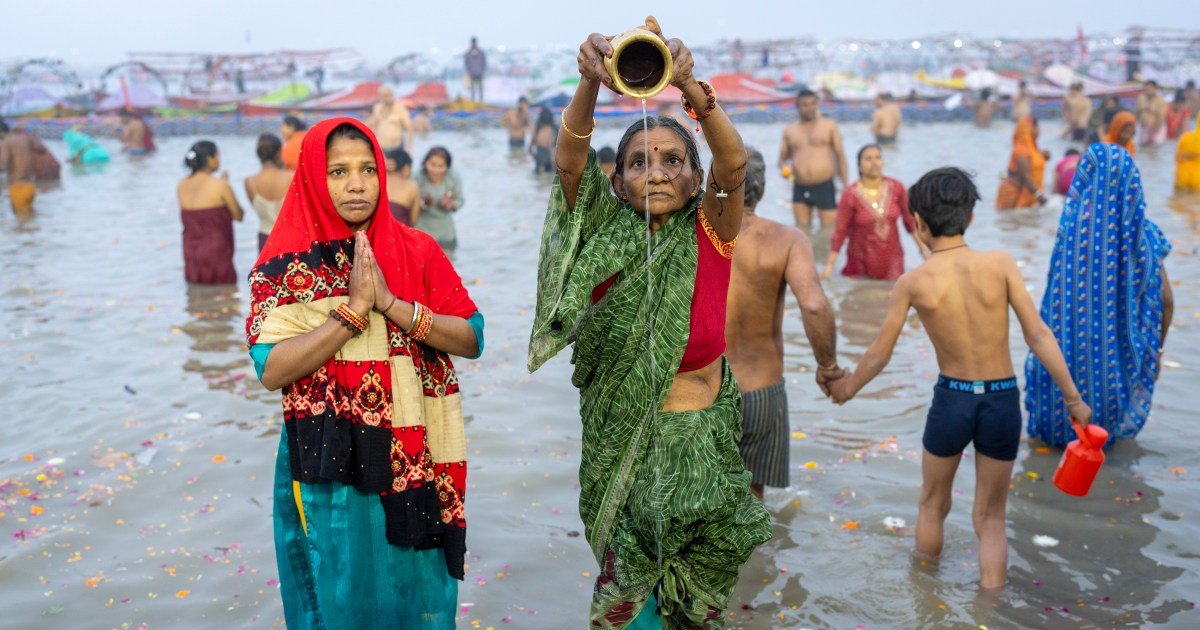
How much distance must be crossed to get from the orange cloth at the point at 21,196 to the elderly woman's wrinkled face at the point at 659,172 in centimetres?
1407

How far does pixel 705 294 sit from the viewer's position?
3.10 m

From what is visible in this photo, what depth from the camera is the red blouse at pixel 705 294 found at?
308 centimetres

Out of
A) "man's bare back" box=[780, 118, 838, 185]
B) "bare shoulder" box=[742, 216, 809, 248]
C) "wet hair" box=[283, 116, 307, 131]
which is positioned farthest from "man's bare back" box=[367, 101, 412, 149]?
"bare shoulder" box=[742, 216, 809, 248]

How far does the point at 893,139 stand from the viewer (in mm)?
22234

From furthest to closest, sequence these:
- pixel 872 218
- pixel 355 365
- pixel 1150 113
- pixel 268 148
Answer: pixel 1150 113
pixel 268 148
pixel 872 218
pixel 355 365

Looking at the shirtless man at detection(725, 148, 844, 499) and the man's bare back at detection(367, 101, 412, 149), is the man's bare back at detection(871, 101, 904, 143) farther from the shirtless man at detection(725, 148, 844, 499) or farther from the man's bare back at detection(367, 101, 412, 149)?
the shirtless man at detection(725, 148, 844, 499)

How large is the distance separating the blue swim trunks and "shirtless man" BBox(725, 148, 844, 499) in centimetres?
41

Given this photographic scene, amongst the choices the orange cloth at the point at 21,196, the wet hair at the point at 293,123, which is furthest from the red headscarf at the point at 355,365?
the orange cloth at the point at 21,196

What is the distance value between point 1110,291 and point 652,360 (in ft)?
10.0

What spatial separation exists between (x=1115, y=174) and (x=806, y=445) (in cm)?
199

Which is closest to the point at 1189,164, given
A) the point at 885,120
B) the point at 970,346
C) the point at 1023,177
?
the point at 1023,177

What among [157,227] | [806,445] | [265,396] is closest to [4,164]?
[157,227]

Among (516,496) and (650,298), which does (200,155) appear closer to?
(516,496)

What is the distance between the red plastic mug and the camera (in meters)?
3.88
